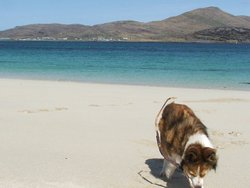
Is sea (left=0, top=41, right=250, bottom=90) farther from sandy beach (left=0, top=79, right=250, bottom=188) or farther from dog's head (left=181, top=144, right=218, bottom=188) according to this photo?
dog's head (left=181, top=144, right=218, bottom=188)

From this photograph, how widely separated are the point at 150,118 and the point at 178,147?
600cm

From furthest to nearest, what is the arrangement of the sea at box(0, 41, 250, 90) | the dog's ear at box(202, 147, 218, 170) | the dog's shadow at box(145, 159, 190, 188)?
1. the sea at box(0, 41, 250, 90)
2. the dog's shadow at box(145, 159, 190, 188)
3. the dog's ear at box(202, 147, 218, 170)

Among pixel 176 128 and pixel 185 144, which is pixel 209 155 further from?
pixel 176 128

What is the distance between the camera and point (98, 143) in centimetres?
944

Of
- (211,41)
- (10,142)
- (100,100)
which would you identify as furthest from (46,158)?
(211,41)

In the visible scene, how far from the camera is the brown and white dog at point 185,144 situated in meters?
5.86

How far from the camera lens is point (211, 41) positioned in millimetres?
183000

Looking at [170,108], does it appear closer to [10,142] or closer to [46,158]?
[46,158]

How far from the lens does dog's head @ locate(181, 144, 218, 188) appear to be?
19.1 feet

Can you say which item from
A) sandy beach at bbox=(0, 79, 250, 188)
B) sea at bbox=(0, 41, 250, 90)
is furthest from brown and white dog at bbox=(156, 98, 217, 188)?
sea at bbox=(0, 41, 250, 90)

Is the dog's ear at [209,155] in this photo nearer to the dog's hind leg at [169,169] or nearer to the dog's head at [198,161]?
the dog's head at [198,161]

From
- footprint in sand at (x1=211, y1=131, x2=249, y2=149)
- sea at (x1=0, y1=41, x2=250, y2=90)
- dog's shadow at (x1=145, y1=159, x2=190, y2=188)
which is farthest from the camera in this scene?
sea at (x1=0, y1=41, x2=250, y2=90)

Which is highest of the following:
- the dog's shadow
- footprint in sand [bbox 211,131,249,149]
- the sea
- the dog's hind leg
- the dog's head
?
the dog's head

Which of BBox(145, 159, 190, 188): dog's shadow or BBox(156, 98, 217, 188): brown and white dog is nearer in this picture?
BBox(156, 98, 217, 188): brown and white dog
